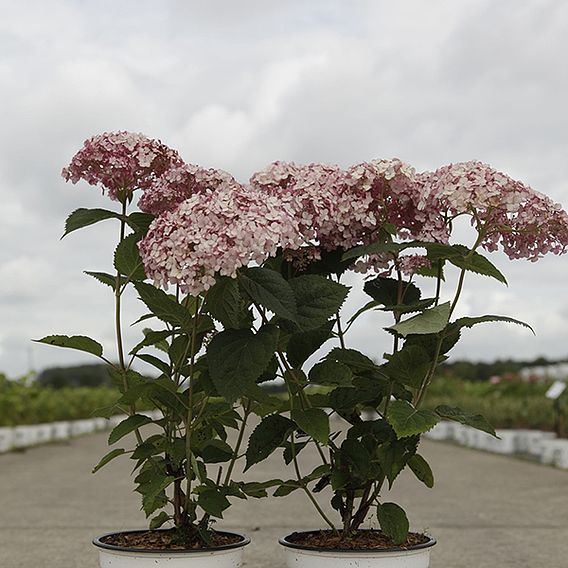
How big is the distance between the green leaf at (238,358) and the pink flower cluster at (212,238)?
0.19 m

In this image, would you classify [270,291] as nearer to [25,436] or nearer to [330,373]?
[330,373]

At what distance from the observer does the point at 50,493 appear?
23.7 feet

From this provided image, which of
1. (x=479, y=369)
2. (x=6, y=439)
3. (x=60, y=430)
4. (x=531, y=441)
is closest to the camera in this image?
(x=531, y=441)

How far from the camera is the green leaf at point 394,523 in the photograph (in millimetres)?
2547

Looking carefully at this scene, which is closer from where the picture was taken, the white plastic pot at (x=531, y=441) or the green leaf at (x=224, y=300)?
the green leaf at (x=224, y=300)

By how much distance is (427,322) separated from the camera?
2.35 m

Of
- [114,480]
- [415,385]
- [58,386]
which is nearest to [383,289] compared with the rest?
[415,385]

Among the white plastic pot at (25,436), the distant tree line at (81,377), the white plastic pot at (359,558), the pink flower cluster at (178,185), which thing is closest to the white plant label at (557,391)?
the white plastic pot at (25,436)

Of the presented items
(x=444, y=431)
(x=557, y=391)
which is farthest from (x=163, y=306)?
(x=444, y=431)

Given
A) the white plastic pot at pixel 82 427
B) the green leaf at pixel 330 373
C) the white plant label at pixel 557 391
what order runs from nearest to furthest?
the green leaf at pixel 330 373, the white plant label at pixel 557 391, the white plastic pot at pixel 82 427

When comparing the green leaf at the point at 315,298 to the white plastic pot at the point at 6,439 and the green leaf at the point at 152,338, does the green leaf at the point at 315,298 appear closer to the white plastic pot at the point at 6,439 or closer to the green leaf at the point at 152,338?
the green leaf at the point at 152,338

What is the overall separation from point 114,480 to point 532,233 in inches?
248

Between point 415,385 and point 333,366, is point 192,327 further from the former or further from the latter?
A: point 415,385

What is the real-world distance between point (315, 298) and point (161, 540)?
0.89 m
